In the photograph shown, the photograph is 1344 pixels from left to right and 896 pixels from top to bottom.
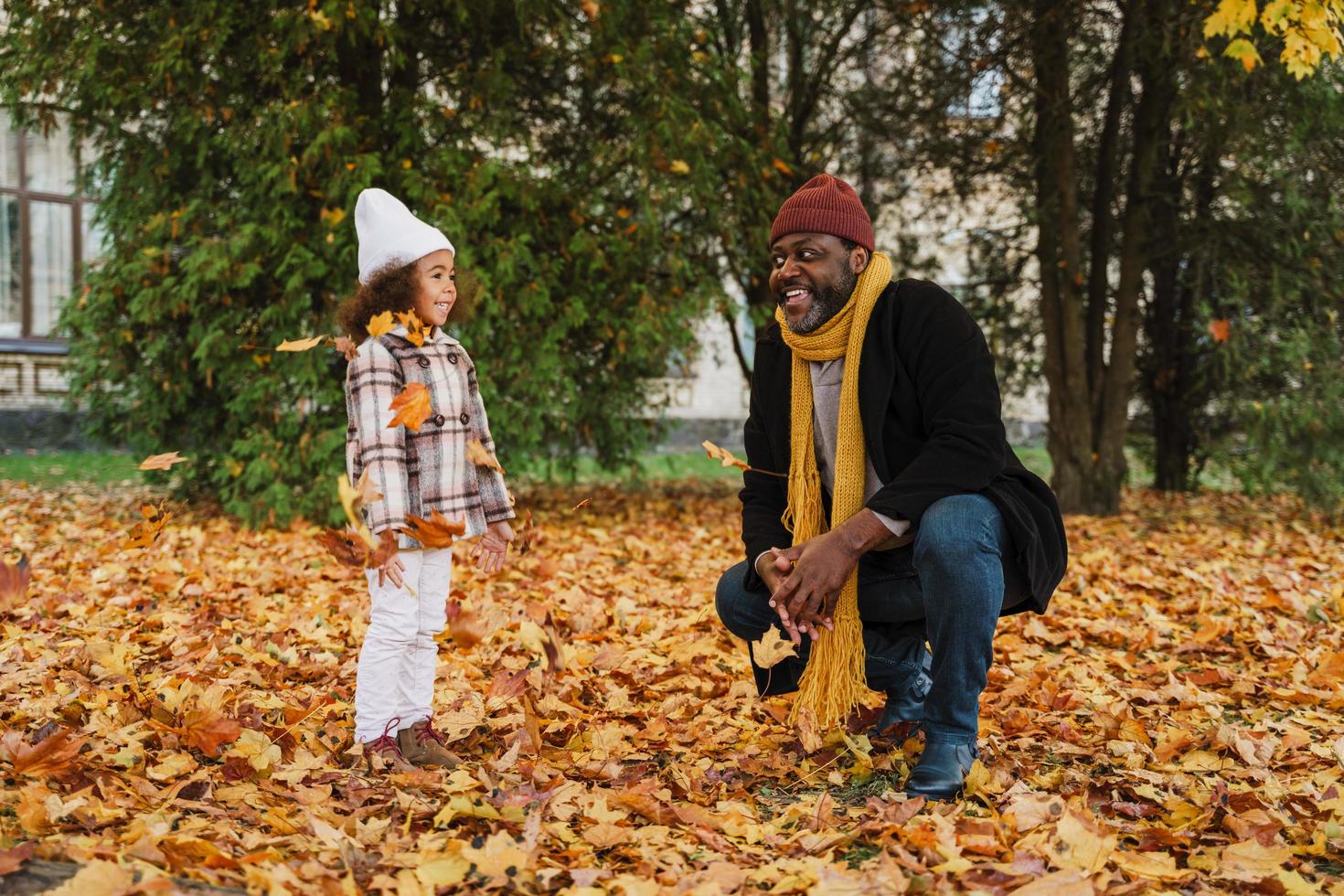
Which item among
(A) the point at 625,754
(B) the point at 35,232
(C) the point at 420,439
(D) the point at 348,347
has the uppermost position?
(B) the point at 35,232

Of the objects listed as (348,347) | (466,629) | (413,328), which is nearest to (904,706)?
(466,629)

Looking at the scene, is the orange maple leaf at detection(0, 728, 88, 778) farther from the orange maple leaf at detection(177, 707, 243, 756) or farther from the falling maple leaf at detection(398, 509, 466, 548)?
the falling maple leaf at detection(398, 509, 466, 548)

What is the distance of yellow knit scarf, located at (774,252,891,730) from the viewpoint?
316 cm

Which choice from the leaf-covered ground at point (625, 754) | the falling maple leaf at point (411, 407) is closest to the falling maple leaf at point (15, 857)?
the leaf-covered ground at point (625, 754)

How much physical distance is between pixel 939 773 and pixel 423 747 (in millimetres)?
1350

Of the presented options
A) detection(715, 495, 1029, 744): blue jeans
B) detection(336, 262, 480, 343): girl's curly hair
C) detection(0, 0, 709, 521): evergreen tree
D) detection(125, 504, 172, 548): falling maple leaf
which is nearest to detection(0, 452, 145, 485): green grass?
detection(0, 0, 709, 521): evergreen tree

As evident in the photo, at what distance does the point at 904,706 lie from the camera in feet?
11.3

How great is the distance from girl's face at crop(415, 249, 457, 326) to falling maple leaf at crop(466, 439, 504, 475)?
0.36 meters

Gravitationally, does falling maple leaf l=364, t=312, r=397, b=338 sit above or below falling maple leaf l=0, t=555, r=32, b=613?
above

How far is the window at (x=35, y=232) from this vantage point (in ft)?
47.7

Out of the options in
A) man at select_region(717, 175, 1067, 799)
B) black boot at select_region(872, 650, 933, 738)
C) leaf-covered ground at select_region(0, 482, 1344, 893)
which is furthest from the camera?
black boot at select_region(872, 650, 933, 738)

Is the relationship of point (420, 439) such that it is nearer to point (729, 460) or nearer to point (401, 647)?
point (401, 647)

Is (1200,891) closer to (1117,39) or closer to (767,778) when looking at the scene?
(767,778)

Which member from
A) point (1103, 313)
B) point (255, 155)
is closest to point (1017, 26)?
point (1103, 313)
